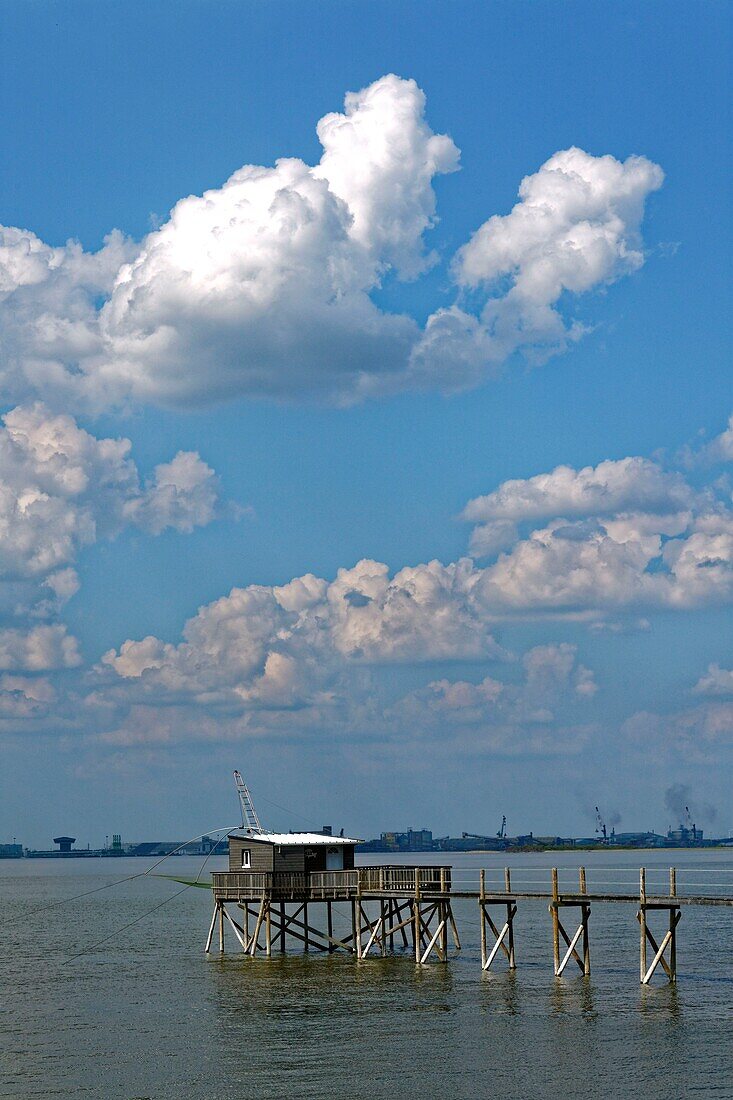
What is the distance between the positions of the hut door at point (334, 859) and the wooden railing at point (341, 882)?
6.54 ft

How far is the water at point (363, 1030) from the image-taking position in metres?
41.3

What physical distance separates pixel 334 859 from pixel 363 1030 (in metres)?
23.8

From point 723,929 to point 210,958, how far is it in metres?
47.7

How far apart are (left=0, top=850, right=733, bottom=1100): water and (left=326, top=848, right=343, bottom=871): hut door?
4.81 metres

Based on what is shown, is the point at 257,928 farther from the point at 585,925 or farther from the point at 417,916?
the point at 585,925

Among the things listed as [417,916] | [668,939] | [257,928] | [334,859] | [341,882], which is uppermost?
[334,859]

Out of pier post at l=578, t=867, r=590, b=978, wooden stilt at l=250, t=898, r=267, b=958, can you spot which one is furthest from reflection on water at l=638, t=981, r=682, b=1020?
wooden stilt at l=250, t=898, r=267, b=958

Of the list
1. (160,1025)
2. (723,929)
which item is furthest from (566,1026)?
(723,929)

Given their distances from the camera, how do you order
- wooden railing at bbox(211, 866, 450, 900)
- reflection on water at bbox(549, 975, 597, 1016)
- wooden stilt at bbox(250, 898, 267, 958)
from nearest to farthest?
reflection on water at bbox(549, 975, 597, 1016)
wooden railing at bbox(211, 866, 450, 900)
wooden stilt at bbox(250, 898, 267, 958)

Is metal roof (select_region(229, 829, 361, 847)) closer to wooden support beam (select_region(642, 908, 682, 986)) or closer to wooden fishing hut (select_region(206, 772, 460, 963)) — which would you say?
wooden fishing hut (select_region(206, 772, 460, 963))

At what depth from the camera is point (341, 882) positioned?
70250 mm

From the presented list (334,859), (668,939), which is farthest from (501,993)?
(334,859)

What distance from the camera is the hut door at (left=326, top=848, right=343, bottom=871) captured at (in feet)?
239

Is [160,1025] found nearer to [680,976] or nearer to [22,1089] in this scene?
[22,1089]
